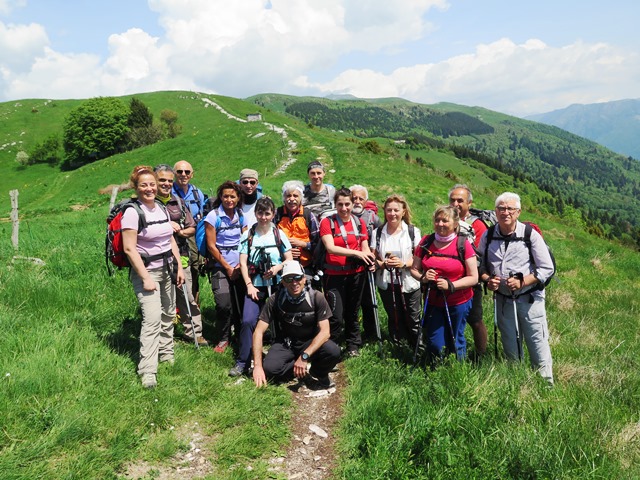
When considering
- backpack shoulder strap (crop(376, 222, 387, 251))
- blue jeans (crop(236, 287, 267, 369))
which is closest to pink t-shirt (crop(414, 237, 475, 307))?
backpack shoulder strap (crop(376, 222, 387, 251))

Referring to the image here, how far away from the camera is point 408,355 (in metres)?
6.34

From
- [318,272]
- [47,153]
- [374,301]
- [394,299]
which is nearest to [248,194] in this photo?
[318,272]

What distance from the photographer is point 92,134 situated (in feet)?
191

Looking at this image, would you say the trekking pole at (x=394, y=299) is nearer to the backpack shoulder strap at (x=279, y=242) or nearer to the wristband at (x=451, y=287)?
the wristband at (x=451, y=287)

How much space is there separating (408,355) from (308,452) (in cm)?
262

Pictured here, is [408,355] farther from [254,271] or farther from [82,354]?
[82,354]

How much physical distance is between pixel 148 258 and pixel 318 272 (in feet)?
7.59

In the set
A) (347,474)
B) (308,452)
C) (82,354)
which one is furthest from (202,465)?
(82,354)

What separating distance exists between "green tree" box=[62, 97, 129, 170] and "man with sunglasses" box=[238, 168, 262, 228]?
6078 cm

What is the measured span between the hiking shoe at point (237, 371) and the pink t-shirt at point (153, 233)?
179cm

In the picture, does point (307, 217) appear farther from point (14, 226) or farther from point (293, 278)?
point (14, 226)

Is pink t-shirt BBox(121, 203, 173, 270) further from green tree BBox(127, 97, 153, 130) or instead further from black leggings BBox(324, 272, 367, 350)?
green tree BBox(127, 97, 153, 130)

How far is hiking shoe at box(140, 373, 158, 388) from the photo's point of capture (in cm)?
492

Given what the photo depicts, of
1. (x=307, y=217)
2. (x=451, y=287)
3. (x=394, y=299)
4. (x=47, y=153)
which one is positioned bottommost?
(x=394, y=299)
